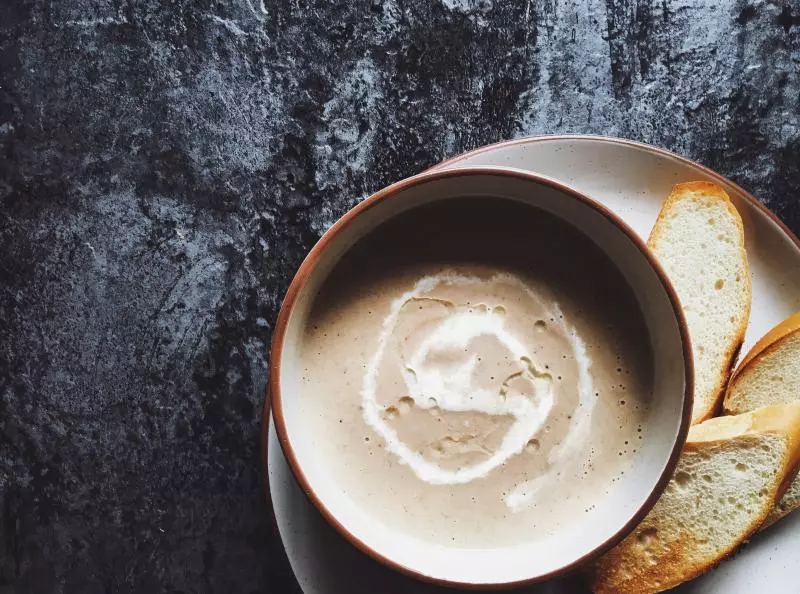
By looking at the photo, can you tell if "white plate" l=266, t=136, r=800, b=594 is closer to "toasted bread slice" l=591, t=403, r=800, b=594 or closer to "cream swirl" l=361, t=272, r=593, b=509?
"toasted bread slice" l=591, t=403, r=800, b=594

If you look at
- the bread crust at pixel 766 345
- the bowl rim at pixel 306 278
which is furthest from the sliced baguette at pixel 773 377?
the bowl rim at pixel 306 278

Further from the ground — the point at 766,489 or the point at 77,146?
the point at 77,146

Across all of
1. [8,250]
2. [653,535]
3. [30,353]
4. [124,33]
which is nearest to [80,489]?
[30,353]

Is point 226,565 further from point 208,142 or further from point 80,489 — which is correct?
point 208,142

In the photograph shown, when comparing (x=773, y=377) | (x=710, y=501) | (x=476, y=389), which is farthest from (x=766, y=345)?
(x=476, y=389)

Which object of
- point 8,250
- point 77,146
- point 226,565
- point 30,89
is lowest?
point 226,565

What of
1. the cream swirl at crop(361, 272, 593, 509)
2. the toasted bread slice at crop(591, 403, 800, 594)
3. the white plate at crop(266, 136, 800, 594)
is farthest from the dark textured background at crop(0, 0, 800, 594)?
the toasted bread slice at crop(591, 403, 800, 594)
